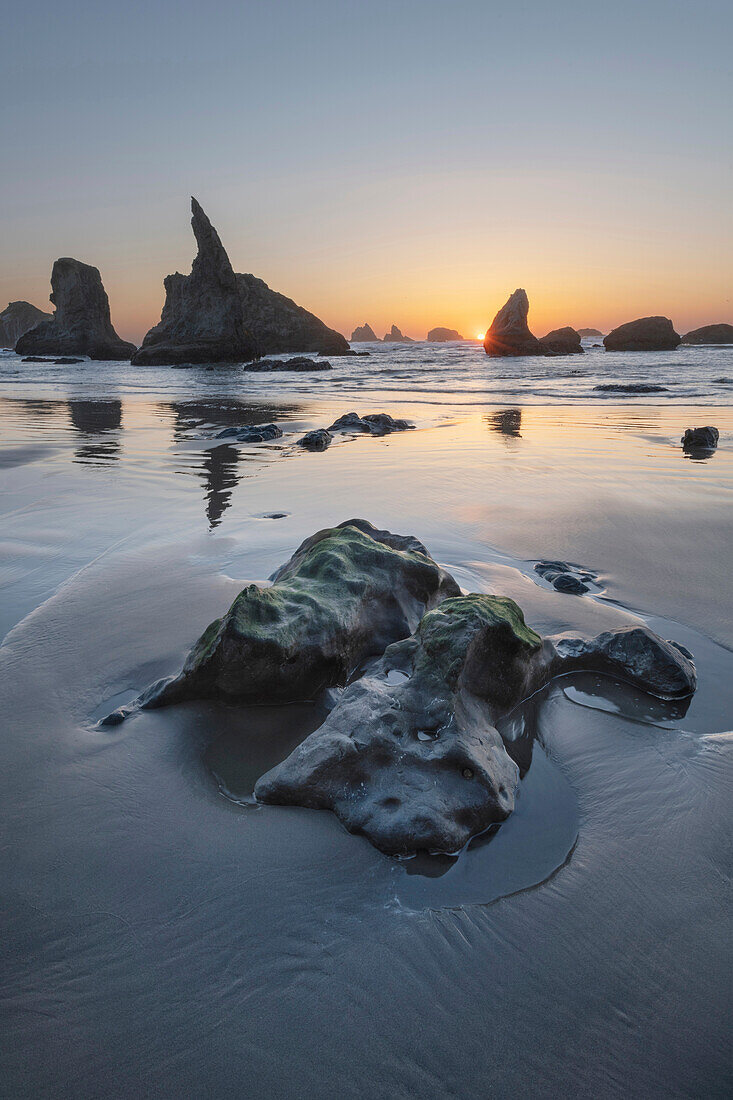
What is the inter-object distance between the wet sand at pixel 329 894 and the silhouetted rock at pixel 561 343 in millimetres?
52906

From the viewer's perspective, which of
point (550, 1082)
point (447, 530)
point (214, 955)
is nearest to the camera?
point (550, 1082)

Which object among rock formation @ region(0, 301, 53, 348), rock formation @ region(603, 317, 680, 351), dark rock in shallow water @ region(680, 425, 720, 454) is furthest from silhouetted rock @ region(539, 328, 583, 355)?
rock formation @ region(0, 301, 53, 348)

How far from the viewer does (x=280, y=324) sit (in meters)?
73.4

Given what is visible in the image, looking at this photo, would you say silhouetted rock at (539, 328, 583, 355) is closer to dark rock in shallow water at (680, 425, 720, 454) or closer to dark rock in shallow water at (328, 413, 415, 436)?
dark rock in shallow water at (328, 413, 415, 436)

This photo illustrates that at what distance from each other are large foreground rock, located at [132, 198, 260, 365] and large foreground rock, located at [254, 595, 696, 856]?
4871cm

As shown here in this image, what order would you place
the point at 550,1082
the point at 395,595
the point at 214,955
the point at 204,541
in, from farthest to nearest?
the point at 204,541 < the point at 395,595 < the point at 214,955 < the point at 550,1082

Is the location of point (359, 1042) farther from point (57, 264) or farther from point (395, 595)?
point (57, 264)

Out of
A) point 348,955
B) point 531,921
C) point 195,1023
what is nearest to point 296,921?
Result: point 348,955

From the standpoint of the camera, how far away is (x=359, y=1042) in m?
1.15

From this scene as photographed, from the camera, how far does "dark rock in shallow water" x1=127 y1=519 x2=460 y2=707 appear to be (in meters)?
2.21

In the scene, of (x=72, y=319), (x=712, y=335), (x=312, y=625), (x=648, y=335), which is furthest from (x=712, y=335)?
(x=312, y=625)

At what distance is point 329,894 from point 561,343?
57.6 meters

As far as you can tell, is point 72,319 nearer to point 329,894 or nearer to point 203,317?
point 203,317

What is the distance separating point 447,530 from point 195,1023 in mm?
3451
